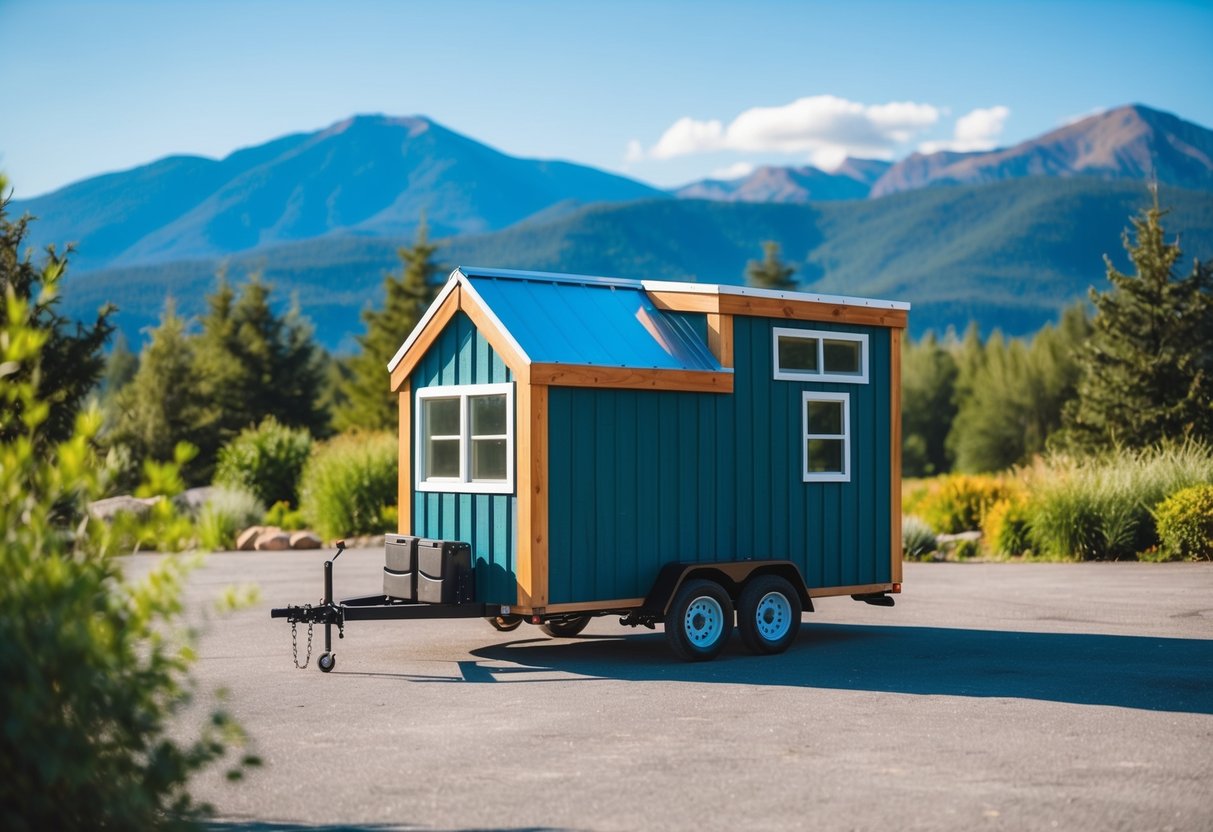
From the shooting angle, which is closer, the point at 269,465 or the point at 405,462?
the point at 405,462

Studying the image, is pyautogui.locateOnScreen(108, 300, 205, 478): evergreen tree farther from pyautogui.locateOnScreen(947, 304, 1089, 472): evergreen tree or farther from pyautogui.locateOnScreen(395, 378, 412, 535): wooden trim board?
pyautogui.locateOnScreen(947, 304, 1089, 472): evergreen tree

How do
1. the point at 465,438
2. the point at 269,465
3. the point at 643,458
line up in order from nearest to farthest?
the point at 643,458 → the point at 465,438 → the point at 269,465

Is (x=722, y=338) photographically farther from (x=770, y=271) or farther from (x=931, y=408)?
(x=931, y=408)

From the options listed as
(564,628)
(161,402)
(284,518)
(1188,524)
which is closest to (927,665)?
(564,628)

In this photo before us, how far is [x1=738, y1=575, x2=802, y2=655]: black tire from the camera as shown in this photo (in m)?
11.2

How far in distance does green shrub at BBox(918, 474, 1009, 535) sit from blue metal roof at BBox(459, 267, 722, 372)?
41.6 feet

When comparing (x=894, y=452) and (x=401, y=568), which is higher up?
(x=894, y=452)

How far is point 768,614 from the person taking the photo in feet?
37.6

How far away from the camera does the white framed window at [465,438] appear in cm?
1101

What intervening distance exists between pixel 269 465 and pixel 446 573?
1774 cm

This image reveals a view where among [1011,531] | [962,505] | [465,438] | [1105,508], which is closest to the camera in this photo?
[465,438]

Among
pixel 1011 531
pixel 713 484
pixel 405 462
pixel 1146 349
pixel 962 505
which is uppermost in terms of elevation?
pixel 1146 349

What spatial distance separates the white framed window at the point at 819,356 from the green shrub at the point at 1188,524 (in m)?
8.29

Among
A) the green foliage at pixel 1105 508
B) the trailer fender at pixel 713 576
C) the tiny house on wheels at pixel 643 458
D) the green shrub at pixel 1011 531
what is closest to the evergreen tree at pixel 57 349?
the tiny house on wheels at pixel 643 458
